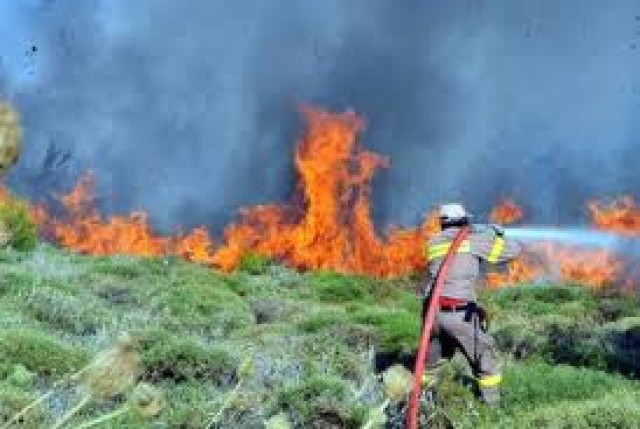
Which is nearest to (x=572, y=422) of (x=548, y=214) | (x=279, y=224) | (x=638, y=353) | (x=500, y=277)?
(x=638, y=353)

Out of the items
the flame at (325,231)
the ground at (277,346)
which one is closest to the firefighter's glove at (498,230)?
the ground at (277,346)

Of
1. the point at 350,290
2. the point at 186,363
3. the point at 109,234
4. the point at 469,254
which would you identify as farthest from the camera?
the point at 109,234

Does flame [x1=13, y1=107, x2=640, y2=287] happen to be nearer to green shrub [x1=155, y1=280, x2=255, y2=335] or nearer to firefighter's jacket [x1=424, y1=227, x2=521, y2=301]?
green shrub [x1=155, y1=280, x2=255, y2=335]

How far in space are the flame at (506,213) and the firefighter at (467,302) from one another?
30499 mm

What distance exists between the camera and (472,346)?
8.34m

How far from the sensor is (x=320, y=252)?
32.8 meters

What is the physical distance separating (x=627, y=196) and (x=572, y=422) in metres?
35.8

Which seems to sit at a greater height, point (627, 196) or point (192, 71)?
point (192, 71)

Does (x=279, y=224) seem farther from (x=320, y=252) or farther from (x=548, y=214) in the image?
(x=548, y=214)

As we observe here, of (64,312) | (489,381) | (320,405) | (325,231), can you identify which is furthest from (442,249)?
(325,231)

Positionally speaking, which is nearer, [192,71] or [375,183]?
[375,183]

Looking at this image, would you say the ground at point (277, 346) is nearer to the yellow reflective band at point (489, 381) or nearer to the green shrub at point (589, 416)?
the green shrub at point (589, 416)

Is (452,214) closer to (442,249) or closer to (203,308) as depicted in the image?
(442,249)

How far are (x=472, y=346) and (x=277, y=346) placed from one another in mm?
3440
